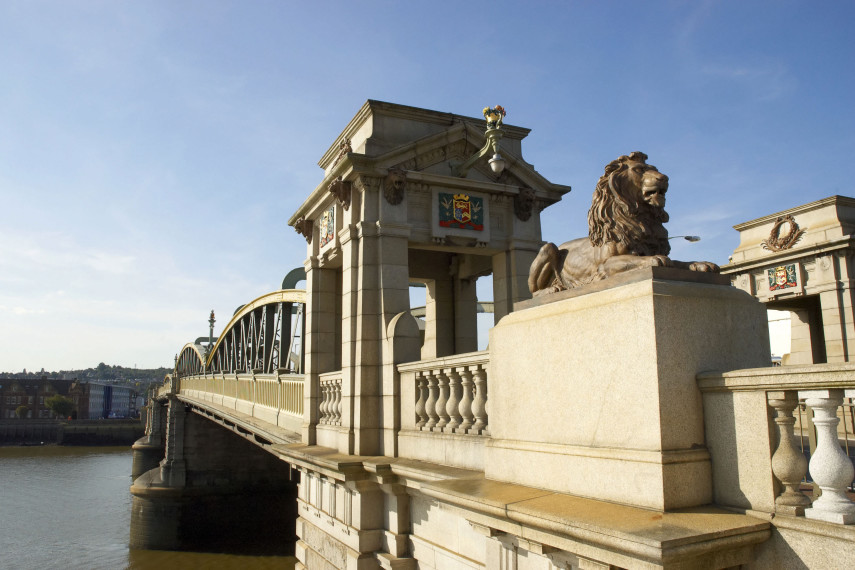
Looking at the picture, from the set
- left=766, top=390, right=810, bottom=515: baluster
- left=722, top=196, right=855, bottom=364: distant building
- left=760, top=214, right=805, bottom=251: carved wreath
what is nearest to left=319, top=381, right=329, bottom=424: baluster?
left=766, top=390, right=810, bottom=515: baluster

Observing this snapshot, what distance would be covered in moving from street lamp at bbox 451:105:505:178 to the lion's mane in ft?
14.6

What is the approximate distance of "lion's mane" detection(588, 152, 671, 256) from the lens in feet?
16.1

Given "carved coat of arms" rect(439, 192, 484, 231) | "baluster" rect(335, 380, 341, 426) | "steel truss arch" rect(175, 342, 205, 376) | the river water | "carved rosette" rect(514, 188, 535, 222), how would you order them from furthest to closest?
1. "steel truss arch" rect(175, 342, 205, 376)
2. the river water
3. "carved rosette" rect(514, 188, 535, 222)
4. "baluster" rect(335, 380, 341, 426)
5. "carved coat of arms" rect(439, 192, 484, 231)

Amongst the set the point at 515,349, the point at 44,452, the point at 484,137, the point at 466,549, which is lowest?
the point at 44,452

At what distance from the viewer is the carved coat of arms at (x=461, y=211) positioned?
9945mm

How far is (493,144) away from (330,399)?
16.0 ft

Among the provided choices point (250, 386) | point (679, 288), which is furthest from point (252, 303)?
point (679, 288)

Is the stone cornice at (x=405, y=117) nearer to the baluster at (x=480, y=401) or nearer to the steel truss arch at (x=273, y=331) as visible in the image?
the baluster at (x=480, y=401)

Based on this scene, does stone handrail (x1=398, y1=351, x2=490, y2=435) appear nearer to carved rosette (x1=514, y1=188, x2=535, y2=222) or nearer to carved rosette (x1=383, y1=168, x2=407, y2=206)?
carved rosette (x1=383, y1=168, x2=407, y2=206)

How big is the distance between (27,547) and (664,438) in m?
36.5

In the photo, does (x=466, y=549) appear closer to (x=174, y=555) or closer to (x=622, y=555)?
(x=622, y=555)

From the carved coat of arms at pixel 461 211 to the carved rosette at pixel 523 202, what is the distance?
2.02ft

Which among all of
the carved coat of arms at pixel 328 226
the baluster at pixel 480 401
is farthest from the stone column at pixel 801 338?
the baluster at pixel 480 401

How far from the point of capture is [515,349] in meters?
5.43
